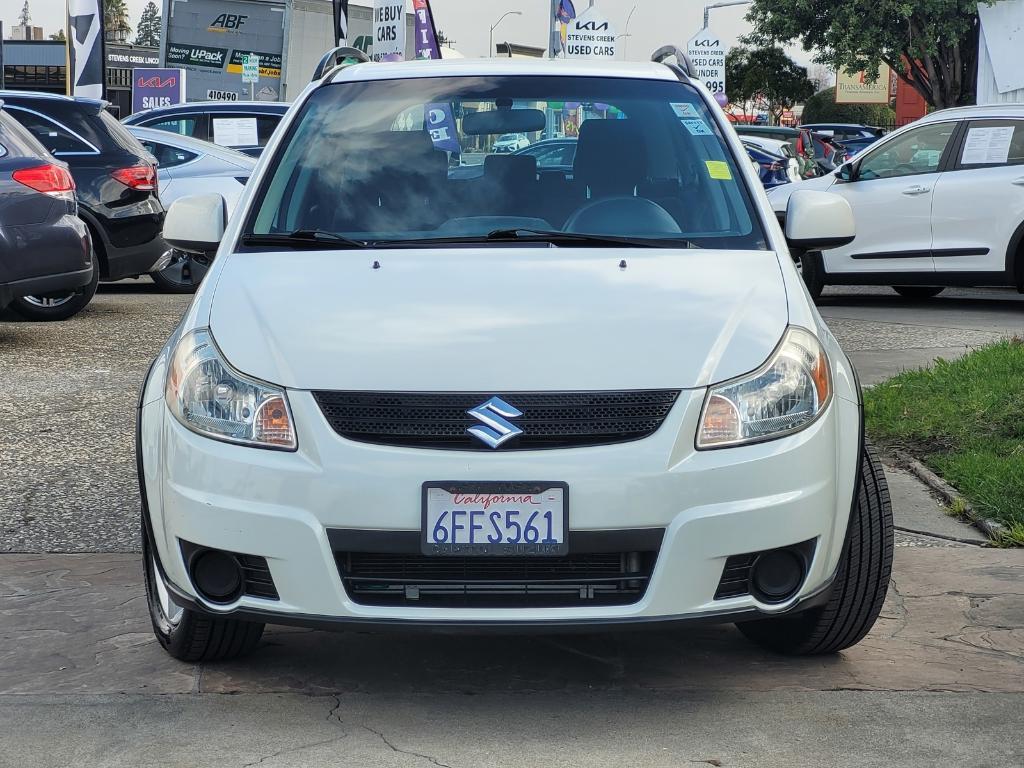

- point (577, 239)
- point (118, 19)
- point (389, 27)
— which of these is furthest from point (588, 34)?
point (118, 19)

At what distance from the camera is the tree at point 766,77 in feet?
206

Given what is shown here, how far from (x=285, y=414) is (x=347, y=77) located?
6.17 feet

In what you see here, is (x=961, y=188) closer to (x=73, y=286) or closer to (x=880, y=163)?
(x=880, y=163)

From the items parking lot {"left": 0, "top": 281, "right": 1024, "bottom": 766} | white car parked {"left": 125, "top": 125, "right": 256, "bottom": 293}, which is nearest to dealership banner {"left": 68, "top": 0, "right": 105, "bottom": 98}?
white car parked {"left": 125, "top": 125, "right": 256, "bottom": 293}

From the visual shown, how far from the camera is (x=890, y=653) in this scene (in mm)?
4109

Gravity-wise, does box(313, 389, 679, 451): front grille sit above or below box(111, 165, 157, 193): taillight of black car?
above

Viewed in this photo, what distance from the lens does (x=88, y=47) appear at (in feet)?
65.6

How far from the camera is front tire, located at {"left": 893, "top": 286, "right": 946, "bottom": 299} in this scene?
1428 cm

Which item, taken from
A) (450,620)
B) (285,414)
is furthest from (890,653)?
(285,414)

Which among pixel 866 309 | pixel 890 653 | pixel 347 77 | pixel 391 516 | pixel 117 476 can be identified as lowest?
pixel 866 309

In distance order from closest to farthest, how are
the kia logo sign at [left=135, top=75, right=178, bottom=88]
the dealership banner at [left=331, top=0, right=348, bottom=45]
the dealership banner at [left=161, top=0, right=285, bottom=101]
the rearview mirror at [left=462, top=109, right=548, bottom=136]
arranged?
the rearview mirror at [left=462, top=109, right=548, bottom=136], the dealership banner at [left=331, top=0, right=348, bottom=45], the kia logo sign at [left=135, top=75, right=178, bottom=88], the dealership banner at [left=161, top=0, right=285, bottom=101]

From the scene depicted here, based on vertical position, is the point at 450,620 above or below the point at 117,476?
above

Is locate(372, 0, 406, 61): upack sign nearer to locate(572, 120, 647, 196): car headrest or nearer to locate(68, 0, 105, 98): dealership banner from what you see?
locate(68, 0, 105, 98): dealership banner

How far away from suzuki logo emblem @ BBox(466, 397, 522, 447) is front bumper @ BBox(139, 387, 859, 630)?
40mm
